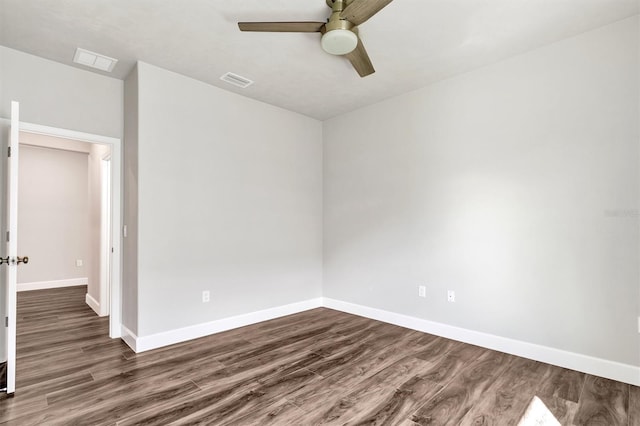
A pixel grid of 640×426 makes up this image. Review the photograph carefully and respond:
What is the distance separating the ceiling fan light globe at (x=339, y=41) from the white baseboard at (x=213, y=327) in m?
2.94

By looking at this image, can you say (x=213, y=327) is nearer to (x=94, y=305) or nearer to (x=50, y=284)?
(x=94, y=305)

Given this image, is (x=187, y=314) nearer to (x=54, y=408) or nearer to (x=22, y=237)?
(x=54, y=408)

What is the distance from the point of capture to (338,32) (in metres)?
2.19

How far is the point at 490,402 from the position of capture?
2.18 meters

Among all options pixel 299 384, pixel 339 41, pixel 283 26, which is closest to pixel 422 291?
pixel 299 384

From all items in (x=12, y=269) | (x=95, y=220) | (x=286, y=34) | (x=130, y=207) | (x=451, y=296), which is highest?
(x=286, y=34)

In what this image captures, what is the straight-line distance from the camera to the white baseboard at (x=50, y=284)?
18.5ft

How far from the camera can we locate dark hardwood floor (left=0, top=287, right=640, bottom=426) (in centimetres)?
202

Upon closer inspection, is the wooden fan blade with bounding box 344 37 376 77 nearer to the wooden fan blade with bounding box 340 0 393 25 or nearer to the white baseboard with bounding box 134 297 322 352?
the wooden fan blade with bounding box 340 0 393 25

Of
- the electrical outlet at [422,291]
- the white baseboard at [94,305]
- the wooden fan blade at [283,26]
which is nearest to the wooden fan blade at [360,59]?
the wooden fan blade at [283,26]

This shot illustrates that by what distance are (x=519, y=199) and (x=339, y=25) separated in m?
2.17

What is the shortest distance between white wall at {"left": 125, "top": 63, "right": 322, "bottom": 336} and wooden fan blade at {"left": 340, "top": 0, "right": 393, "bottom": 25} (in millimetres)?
2033

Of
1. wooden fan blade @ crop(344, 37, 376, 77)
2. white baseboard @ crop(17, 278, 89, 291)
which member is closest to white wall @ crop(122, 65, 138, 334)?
wooden fan blade @ crop(344, 37, 376, 77)

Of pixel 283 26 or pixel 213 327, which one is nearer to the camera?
pixel 283 26
